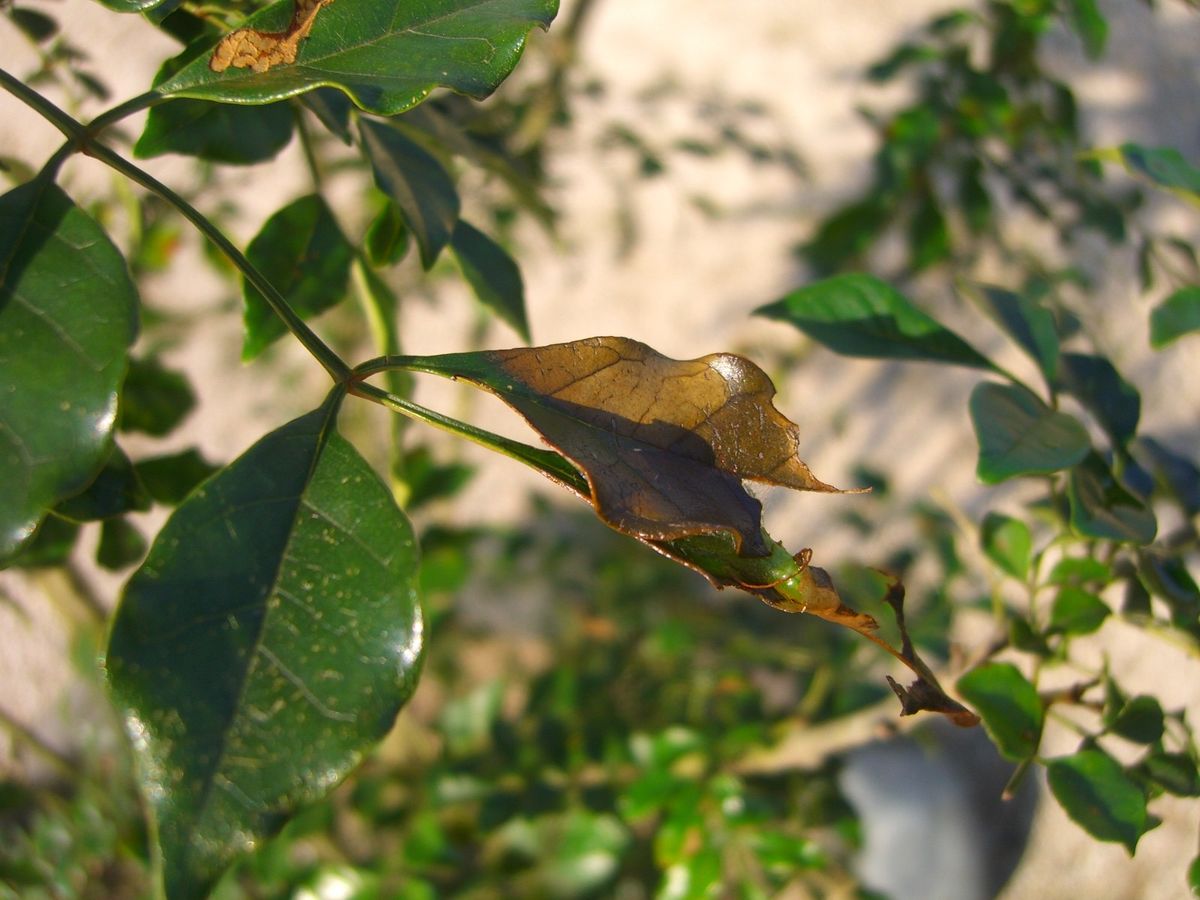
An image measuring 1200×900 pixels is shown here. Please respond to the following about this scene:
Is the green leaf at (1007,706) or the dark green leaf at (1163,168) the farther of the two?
the dark green leaf at (1163,168)

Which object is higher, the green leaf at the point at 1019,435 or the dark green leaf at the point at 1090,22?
the dark green leaf at the point at 1090,22

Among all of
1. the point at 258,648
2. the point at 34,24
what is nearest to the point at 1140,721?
the point at 258,648

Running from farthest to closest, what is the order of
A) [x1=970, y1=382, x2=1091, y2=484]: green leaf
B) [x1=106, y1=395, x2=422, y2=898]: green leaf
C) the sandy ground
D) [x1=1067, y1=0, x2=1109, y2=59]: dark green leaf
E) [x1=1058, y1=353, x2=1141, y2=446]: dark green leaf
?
the sandy ground, [x1=1067, y1=0, x2=1109, y2=59]: dark green leaf, [x1=1058, y1=353, x2=1141, y2=446]: dark green leaf, [x1=970, y1=382, x2=1091, y2=484]: green leaf, [x1=106, y1=395, x2=422, y2=898]: green leaf

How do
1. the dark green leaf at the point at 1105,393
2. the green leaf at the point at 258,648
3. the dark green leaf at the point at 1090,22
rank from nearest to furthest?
the green leaf at the point at 258,648 < the dark green leaf at the point at 1105,393 < the dark green leaf at the point at 1090,22

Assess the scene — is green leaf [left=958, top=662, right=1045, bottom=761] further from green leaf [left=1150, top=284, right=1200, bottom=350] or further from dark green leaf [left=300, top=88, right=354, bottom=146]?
dark green leaf [left=300, top=88, right=354, bottom=146]

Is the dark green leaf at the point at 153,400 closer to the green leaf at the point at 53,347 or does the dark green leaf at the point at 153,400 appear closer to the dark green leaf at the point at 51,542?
the dark green leaf at the point at 51,542

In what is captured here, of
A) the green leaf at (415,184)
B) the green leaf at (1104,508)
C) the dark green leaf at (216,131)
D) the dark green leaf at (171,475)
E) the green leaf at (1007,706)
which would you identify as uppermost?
the dark green leaf at (216,131)

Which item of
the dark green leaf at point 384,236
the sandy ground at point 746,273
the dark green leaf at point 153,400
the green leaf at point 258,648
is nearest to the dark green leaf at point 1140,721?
the green leaf at point 258,648

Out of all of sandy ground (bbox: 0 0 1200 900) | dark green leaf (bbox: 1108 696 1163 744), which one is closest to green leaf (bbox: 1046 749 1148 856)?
dark green leaf (bbox: 1108 696 1163 744)
